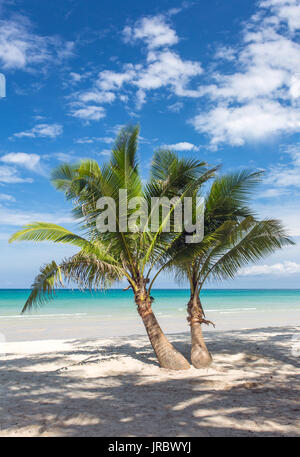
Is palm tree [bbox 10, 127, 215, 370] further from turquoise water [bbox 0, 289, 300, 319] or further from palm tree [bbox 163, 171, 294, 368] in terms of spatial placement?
turquoise water [bbox 0, 289, 300, 319]

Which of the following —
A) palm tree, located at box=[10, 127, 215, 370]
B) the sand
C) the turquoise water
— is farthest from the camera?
the turquoise water

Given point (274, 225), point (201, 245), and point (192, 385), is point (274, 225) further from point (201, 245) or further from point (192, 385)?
point (192, 385)

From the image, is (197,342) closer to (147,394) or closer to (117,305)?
(147,394)

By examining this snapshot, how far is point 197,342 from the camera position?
7543 mm

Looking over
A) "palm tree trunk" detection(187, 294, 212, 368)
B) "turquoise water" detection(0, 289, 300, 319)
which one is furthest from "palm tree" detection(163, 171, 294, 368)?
"turquoise water" detection(0, 289, 300, 319)

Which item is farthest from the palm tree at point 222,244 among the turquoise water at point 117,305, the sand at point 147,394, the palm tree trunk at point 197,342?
the turquoise water at point 117,305

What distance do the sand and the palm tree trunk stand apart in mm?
230

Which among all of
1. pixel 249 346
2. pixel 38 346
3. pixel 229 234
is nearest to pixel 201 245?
pixel 229 234

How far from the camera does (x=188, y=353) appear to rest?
8789mm

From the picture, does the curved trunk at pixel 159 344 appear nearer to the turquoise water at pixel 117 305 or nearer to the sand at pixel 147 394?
the sand at pixel 147 394

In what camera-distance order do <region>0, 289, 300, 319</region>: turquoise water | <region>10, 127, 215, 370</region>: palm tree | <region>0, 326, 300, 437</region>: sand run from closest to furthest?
1. <region>0, 326, 300, 437</region>: sand
2. <region>10, 127, 215, 370</region>: palm tree
3. <region>0, 289, 300, 319</region>: turquoise water

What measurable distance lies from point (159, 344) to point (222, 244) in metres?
2.39

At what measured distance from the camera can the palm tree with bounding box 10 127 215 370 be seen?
22.5ft
